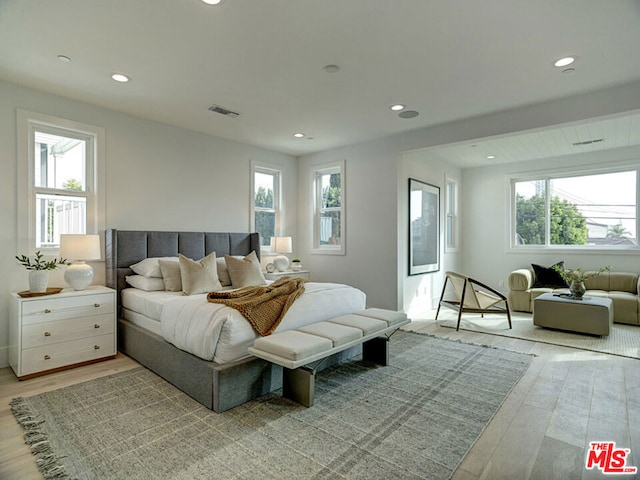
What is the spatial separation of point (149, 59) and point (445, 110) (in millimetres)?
3077

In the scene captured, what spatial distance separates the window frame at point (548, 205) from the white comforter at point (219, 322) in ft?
16.0

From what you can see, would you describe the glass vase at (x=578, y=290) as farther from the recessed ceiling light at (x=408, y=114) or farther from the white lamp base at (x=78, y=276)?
the white lamp base at (x=78, y=276)

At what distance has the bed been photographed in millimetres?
2449

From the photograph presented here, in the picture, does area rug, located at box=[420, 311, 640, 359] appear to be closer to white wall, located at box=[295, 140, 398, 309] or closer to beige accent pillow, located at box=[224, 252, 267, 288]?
white wall, located at box=[295, 140, 398, 309]

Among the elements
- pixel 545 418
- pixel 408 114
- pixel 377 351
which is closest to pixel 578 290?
pixel 545 418

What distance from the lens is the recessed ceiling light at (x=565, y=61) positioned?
283cm

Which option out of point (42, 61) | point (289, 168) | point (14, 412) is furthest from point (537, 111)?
point (14, 412)

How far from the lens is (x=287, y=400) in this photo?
256 centimetres

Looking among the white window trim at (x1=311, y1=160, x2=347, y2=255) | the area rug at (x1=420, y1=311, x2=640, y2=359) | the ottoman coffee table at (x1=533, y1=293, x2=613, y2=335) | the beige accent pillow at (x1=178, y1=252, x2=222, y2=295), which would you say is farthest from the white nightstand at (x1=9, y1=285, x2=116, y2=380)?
the ottoman coffee table at (x1=533, y1=293, x2=613, y2=335)

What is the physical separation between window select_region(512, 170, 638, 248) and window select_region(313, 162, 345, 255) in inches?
138

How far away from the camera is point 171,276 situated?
3768 mm

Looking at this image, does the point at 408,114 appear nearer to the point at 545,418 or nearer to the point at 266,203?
the point at 266,203

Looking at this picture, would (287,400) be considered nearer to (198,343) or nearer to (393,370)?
(198,343)

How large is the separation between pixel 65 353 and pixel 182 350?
135 centimetres
